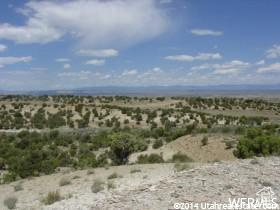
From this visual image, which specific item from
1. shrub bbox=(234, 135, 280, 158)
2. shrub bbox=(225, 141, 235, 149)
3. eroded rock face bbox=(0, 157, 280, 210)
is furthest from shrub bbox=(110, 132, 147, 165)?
eroded rock face bbox=(0, 157, 280, 210)

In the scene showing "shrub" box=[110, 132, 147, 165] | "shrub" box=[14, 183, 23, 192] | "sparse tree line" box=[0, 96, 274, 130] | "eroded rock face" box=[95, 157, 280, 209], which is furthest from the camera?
"sparse tree line" box=[0, 96, 274, 130]

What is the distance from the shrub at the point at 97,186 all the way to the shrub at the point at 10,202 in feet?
8.85

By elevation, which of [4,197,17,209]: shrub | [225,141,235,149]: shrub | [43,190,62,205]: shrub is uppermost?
[225,141,235,149]: shrub

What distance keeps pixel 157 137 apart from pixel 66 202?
27.5 meters

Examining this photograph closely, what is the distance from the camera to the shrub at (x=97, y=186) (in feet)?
50.7

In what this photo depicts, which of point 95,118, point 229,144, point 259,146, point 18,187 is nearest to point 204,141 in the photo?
point 229,144

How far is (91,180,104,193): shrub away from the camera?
1544cm

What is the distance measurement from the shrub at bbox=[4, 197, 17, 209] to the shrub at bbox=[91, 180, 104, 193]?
8.85 feet

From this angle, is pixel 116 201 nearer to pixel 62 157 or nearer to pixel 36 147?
pixel 62 157

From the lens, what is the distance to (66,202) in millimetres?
14492

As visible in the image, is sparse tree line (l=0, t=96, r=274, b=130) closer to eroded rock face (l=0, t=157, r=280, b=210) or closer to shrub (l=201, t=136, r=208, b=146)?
shrub (l=201, t=136, r=208, b=146)

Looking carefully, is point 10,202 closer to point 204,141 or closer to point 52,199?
point 52,199

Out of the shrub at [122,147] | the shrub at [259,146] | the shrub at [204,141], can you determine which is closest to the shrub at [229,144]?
the shrub at [204,141]

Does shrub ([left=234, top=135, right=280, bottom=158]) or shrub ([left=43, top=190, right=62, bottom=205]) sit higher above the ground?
shrub ([left=234, top=135, right=280, bottom=158])
